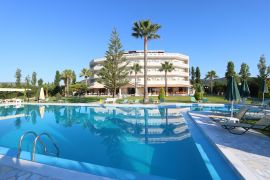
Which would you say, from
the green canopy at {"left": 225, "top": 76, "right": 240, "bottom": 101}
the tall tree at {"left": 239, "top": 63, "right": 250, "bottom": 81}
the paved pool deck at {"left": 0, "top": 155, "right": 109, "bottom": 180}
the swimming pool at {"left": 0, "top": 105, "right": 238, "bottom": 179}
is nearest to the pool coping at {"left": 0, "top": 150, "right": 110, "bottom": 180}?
the paved pool deck at {"left": 0, "top": 155, "right": 109, "bottom": 180}

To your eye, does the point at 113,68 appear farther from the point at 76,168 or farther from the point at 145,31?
the point at 76,168

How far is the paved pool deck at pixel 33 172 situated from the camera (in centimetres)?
453

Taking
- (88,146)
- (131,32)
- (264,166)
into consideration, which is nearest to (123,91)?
(131,32)

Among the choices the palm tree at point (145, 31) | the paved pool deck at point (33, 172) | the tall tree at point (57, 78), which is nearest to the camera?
the paved pool deck at point (33, 172)

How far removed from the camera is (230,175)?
481 centimetres

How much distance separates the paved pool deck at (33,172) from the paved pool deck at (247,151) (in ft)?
10.8

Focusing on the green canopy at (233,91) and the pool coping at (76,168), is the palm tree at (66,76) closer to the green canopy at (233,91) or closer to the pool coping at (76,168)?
the green canopy at (233,91)

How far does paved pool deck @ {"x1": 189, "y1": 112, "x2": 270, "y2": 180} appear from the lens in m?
4.65

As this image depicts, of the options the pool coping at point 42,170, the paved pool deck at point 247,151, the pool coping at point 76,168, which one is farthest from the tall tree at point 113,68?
the pool coping at point 42,170

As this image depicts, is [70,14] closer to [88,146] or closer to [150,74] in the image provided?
[88,146]

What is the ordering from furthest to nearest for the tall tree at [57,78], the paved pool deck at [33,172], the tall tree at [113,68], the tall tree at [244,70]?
the tall tree at [57,78] → the tall tree at [244,70] → the tall tree at [113,68] → the paved pool deck at [33,172]

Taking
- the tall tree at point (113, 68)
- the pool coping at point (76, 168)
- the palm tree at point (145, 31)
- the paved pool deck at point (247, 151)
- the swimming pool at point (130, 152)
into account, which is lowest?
the swimming pool at point (130, 152)

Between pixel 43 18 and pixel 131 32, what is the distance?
36.2 ft

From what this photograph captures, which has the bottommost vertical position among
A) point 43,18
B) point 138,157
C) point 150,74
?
point 138,157
